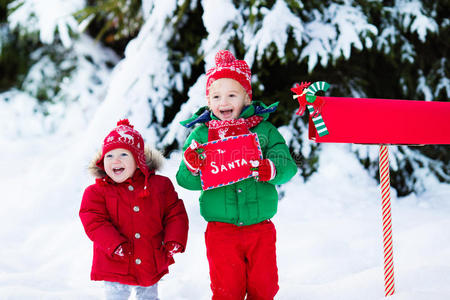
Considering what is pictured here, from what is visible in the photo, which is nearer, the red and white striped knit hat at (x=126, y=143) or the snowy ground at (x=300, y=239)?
the red and white striped knit hat at (x=126, y=143)

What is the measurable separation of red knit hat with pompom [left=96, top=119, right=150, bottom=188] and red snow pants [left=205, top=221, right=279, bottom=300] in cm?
58

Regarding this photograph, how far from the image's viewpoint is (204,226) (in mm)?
3992

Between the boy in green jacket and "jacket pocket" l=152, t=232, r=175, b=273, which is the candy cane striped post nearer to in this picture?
the boy in green jacket

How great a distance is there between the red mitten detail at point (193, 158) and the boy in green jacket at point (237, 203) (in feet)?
0.10

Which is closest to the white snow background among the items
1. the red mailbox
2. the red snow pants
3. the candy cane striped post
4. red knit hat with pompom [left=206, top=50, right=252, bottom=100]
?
the candy cane striped post

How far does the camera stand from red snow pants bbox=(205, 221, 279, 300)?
7.90 feet

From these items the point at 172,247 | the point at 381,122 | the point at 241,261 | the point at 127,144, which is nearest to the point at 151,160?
the point at 127,144

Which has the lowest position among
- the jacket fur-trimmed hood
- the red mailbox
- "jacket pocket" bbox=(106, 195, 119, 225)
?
"jacket pocket" bbox=(106, 195, 119, 225)

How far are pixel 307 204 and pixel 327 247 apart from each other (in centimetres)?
79

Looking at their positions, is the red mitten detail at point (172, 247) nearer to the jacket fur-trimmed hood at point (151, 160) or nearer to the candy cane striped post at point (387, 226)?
the jacket fur-trimmed hood at point (151, 160)

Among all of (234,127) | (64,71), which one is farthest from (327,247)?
(64,71)

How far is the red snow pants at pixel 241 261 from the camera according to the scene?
241cm

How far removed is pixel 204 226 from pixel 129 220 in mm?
1662

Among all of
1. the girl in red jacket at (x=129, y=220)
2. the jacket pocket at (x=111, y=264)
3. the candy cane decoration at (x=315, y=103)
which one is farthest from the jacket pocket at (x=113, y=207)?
the candy cane decoration at (x=315, y=103)
